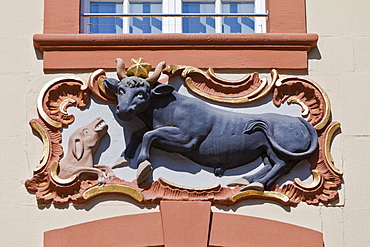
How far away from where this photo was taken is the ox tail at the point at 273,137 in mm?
8656

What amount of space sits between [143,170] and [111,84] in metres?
0.81

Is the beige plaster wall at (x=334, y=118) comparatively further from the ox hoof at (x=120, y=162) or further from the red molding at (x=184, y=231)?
the ox hoof at (x=120, y=162)

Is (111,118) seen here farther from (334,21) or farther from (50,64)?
(334,21)

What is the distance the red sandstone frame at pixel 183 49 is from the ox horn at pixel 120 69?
184 millimetres

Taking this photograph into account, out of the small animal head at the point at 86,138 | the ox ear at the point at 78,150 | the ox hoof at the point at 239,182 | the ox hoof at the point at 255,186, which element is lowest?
the ox hoof at the point at 255,186

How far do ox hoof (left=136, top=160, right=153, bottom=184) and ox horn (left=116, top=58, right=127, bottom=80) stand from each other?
0.80 meters

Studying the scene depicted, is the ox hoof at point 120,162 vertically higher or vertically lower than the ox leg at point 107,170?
higher

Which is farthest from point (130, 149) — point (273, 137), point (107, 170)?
point (273, 137)

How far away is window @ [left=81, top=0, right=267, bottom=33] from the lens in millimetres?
9508

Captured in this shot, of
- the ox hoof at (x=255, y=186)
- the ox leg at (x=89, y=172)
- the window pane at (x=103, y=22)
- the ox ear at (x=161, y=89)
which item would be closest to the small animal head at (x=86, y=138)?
A: the ox leg at (x=89, y=172)

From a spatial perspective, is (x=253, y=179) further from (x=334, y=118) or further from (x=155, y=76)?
(x=155, y=76)

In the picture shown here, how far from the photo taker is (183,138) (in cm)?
868

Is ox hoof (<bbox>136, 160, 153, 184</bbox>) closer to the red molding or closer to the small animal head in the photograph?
the red molding

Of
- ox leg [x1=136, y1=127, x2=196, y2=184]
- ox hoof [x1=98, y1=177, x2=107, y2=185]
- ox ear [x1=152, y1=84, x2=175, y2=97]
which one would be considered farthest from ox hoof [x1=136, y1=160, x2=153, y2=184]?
ox ear [x1=152, y1=84, x2=175, y2=97]
